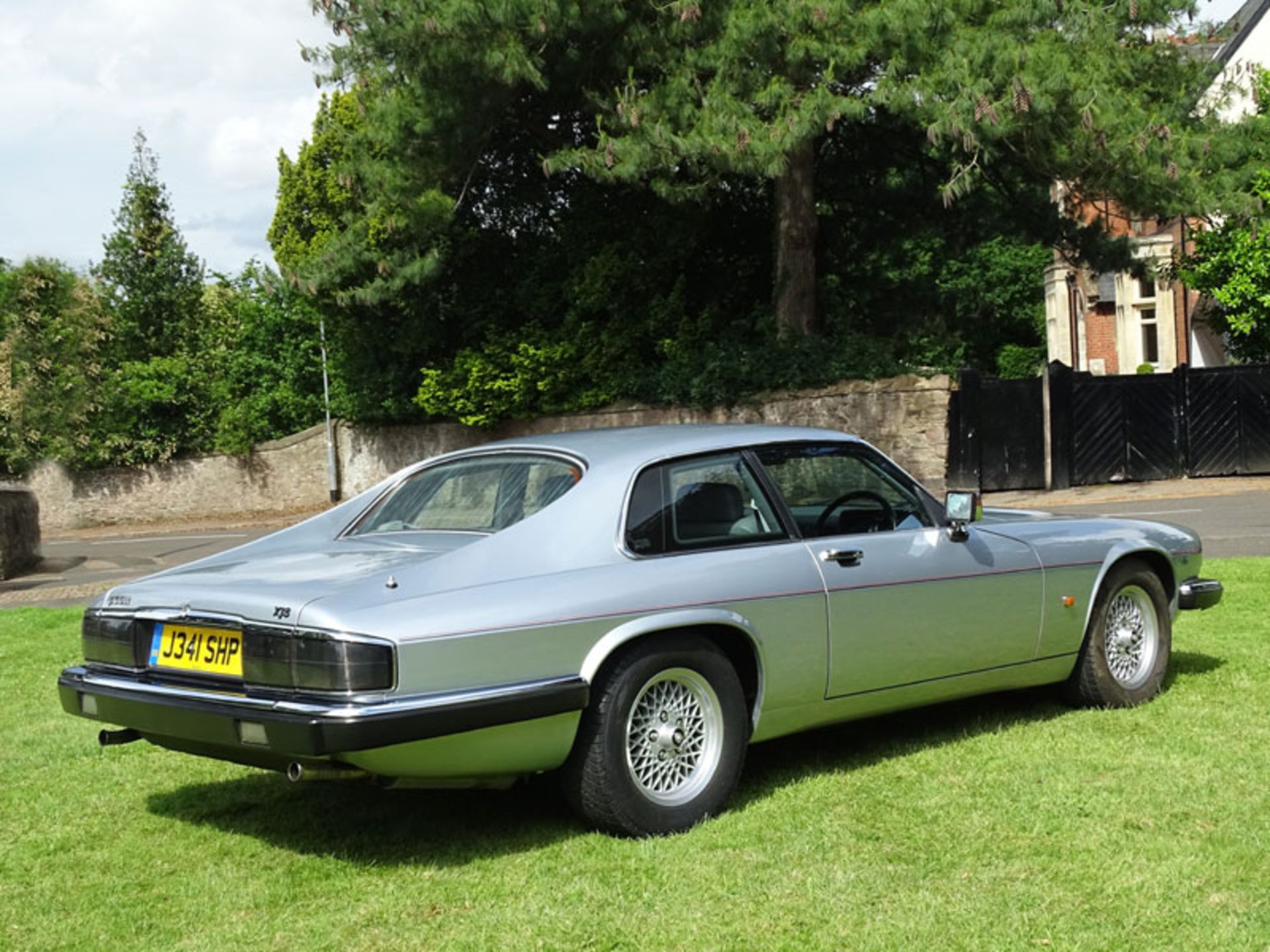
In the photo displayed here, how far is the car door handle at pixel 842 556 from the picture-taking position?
18.3 ft

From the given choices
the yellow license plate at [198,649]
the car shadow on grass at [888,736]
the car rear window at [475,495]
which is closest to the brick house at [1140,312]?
the car shadow on grass at [888,736]

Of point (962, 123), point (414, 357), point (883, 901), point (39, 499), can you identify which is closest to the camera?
point (883, 901)

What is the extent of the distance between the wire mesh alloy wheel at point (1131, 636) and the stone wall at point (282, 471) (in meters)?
18.6

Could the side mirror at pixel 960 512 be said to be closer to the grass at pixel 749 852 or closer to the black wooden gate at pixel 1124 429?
the grass at pixel 749 852

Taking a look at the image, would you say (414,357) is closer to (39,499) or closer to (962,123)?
(39,499)

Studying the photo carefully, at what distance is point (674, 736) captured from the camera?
507 cm

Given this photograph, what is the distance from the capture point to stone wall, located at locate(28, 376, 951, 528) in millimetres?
27781

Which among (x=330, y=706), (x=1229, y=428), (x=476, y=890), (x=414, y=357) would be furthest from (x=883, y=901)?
(x=414, y=357)

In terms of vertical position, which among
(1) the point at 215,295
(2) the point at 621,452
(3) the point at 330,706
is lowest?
(3) the point at 330,706

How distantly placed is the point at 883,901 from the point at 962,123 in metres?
17.8

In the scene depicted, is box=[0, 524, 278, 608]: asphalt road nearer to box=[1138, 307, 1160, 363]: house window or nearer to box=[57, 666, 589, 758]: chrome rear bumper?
box=[57, 666, 589, 758]: chrome rear bumper

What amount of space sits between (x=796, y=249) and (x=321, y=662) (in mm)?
22602

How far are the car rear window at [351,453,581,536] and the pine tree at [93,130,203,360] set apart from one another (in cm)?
3220

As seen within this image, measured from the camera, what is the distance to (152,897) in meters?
4.55
